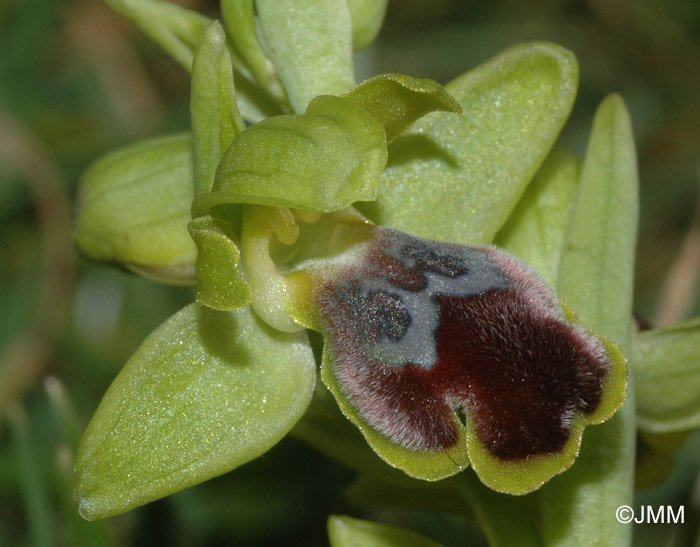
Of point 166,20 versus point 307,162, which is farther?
point 166,20

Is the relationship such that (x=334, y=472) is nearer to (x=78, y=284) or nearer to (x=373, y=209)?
(x=78, y=284)

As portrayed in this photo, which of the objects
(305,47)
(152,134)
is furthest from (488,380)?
(152,134)

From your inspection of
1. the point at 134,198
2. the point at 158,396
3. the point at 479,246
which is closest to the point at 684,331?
the point at 479,246

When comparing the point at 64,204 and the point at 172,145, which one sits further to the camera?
the point at 64,204

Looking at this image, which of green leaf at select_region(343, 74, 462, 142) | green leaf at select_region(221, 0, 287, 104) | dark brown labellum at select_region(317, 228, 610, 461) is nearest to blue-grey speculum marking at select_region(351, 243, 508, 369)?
dark brown labellum at select_region(317, 228, 610, 461)

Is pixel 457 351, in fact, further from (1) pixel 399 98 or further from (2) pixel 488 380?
(1) pixel 399 98

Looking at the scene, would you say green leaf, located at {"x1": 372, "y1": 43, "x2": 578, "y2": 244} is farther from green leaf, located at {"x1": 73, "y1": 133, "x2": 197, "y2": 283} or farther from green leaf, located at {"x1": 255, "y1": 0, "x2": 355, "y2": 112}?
green leaf, located at {"x1": 73, "y1": 133, "x2": 197, "y2": 283}
